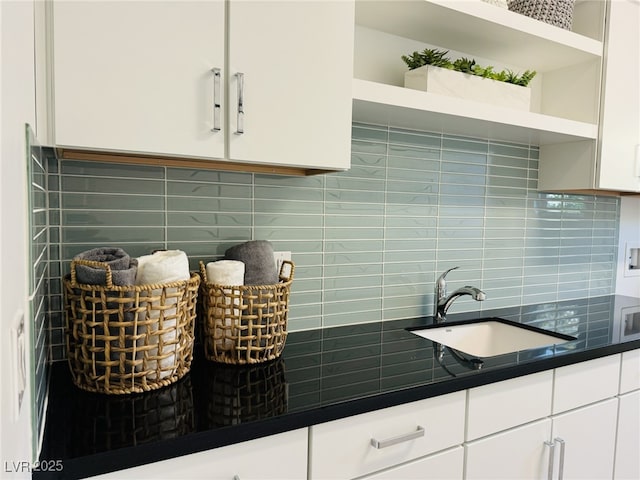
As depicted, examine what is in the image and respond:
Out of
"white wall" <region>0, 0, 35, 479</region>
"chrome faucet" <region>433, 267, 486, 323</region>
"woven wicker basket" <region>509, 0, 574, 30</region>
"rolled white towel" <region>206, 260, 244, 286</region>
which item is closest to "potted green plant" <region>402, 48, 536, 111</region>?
A: "woven wicker basket" <region>509, 0, 574, 30</region>

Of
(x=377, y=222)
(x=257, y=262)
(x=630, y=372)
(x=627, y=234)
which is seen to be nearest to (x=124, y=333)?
(x=257, y=262)

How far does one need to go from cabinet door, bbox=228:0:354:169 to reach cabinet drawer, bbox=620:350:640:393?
48.6 inches

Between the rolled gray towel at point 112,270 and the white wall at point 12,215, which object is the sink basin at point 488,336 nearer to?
the rolled gray towel at point 112,270

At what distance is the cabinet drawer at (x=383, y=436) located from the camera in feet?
3.42

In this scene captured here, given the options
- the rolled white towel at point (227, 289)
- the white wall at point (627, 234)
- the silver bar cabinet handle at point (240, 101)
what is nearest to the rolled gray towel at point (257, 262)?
the rolled white towel at point (227, 289)

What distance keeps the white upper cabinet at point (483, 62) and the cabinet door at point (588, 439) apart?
101 cm

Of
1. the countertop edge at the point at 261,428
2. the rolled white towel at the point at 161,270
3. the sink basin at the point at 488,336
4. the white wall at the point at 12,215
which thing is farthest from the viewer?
the sink basin at the point at 488,336

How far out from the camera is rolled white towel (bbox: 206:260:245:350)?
1245 mm

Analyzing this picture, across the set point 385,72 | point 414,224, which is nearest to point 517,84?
point 385,72

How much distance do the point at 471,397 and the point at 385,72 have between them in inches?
45.8

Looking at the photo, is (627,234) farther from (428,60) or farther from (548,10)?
(428,60)

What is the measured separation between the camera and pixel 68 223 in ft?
4.12

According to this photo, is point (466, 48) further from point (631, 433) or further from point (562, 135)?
point (631, 433)

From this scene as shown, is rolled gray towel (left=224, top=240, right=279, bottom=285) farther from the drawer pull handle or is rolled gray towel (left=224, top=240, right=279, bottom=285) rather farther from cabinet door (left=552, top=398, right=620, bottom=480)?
cabinet door (left=552, top=398, right=620, bottom=480)
